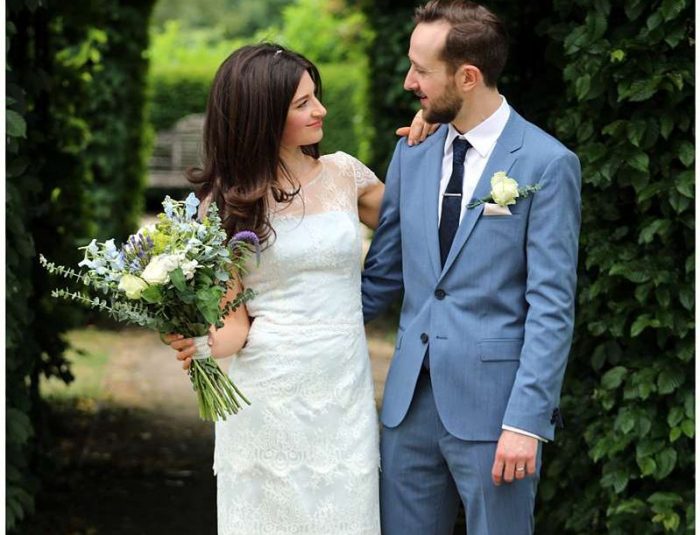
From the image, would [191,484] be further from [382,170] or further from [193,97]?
[193,97]

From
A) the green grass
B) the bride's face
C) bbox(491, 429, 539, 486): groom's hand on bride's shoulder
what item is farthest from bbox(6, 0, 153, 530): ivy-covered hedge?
bbox(491, 429, 539, 486): groom's hand on bride's shoulder

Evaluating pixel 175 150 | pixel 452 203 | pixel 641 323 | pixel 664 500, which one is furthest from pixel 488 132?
pixel 175 150

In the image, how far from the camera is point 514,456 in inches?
125

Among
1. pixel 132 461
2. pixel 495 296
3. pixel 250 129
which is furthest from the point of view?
pixel 132 461

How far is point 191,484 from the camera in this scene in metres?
6.64

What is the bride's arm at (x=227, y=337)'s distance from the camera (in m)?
3.24

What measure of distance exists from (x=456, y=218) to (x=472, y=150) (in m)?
0.20

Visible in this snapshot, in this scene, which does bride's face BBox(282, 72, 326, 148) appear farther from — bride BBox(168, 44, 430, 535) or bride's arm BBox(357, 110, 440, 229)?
bride's arm BBox(357, 110, 440, 229)

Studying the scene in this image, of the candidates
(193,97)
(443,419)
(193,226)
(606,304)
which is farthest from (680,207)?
(193,97)

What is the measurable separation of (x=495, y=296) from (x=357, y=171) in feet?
2.12

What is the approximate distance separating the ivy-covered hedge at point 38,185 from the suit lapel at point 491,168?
5.43 ft

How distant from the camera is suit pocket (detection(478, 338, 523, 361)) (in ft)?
10.8

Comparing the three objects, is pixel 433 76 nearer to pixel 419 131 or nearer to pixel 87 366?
pixel 419 131

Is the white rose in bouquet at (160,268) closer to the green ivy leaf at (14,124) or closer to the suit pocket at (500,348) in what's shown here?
the suit pocket at (500,348)
